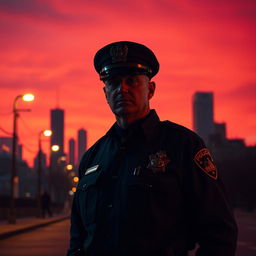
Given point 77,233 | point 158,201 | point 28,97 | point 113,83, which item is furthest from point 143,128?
point 28,97

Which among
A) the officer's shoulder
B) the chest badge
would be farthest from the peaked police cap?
the chest badge

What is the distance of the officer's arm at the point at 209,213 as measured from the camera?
3.09 meters

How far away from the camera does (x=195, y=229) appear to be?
10.6ft

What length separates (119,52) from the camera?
371 cm

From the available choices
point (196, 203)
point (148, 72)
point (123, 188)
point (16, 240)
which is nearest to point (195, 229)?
point (196, 203)

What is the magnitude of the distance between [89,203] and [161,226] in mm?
518

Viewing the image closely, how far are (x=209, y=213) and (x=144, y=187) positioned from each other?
0.35 meters

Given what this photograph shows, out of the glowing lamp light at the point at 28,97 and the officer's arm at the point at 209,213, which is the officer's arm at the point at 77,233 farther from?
the glowing lamp light at the point at 28,97

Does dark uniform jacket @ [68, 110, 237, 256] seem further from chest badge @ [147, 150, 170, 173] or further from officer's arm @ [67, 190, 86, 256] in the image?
officer's arm @ [67, 190, 86, 256]

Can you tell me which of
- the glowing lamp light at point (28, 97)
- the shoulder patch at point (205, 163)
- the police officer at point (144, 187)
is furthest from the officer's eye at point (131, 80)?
the glowing lamp light at point (28, 97)

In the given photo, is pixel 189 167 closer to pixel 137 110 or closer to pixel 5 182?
pixel 137 110

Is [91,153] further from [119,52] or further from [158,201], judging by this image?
[158,201]

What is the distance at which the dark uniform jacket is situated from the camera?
10.4 feet

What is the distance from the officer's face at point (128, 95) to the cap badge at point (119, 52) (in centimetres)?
11
